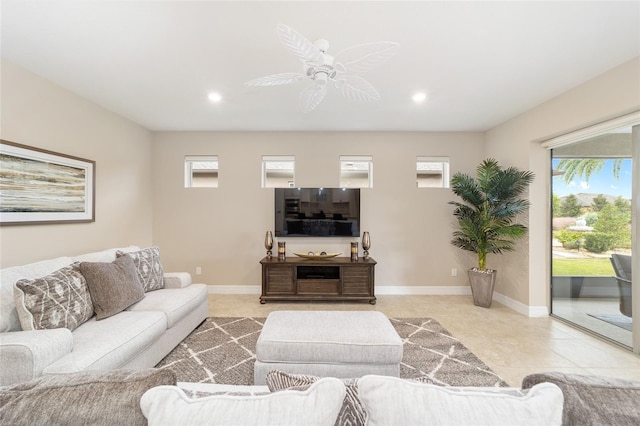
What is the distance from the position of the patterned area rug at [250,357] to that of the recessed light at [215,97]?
2.58 metres

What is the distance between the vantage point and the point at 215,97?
→ 3.04 metres

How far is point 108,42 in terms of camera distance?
2078 mm

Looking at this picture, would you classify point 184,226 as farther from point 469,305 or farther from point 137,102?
point 469,305

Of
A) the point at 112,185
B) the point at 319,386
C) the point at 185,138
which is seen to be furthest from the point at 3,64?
the point at 319,386

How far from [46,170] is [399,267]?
4.51 meters

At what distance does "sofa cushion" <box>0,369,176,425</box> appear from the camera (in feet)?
2.11

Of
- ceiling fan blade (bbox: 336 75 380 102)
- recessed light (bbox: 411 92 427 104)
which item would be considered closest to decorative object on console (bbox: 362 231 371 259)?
recessed light (bbox: 411 92 427 104)

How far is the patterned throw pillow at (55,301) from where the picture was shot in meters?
1.71

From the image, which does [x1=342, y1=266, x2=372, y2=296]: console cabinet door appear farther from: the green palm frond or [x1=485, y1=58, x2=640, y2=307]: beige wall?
[x1=485, y1=58, x2=640, y2=307]: beige wall

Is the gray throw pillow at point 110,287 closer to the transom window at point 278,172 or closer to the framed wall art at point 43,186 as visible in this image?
the framed wall art at point 43,186

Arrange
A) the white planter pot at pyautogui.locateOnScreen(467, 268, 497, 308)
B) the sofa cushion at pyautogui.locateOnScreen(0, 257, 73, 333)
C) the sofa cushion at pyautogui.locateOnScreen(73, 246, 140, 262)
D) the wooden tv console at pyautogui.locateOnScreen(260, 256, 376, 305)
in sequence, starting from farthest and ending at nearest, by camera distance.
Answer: the wooden tv console at pyautogui.locateOnScreen(260, 256, 376, 305)
the white planter pot at pyautogui.locateOnScreen(467, 268, 497, 308)
the sofa cushion at pyautogui.locateOnScreen(73, 246, 140, 262)
the sofa cushion at pyautogui.locateOnScreen(0, 257, 73, 333)

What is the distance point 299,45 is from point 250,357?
8.14 feet

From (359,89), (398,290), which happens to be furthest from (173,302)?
(398,290)

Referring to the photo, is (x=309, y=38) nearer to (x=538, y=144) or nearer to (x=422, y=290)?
(x=538, y=144)
